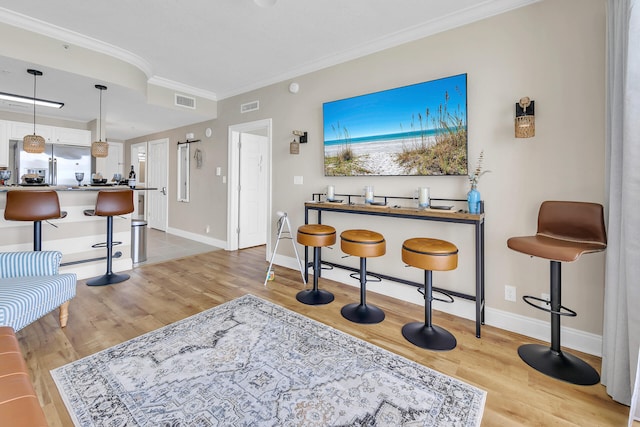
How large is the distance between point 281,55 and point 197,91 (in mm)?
2058

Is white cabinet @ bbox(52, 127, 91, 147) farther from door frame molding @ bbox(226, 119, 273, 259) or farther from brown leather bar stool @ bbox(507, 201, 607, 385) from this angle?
brown leather bar stool @ bbox(507, 201, 607, 385)

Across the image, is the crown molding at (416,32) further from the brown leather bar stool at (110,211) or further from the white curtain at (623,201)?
the brown leather bar stool at (110,211)

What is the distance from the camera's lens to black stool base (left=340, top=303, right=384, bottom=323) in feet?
8.36

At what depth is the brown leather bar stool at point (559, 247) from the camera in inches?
70.2

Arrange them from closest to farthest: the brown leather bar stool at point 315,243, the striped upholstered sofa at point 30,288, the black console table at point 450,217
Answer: the striped upholstered sofa at point 30,288
the black console table at point 450,217
the brown leather bar stool at point 315,243

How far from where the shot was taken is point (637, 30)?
1385 mm

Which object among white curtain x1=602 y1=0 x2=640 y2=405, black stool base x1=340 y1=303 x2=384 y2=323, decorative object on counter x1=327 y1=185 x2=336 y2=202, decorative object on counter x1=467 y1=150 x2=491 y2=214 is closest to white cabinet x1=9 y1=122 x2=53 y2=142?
decorative object on counter x1=327 y1=185 x2=336 y2=202

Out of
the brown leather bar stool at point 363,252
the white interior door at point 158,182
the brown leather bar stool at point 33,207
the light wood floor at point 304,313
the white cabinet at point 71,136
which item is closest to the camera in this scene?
the light wood floor at point 304,313

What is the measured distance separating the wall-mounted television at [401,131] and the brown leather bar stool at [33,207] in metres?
2.87

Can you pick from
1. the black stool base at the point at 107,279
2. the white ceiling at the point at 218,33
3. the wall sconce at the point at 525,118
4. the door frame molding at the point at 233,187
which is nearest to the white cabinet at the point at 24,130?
the white ceiling at the point at 218,33

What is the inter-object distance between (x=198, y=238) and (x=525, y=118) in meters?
5.39

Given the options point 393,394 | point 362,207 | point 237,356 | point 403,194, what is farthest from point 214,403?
point 403,194

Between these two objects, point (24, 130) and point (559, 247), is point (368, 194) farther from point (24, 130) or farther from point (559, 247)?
point (24, 130)

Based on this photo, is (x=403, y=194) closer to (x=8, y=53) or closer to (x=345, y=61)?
(x=345, y=61)
